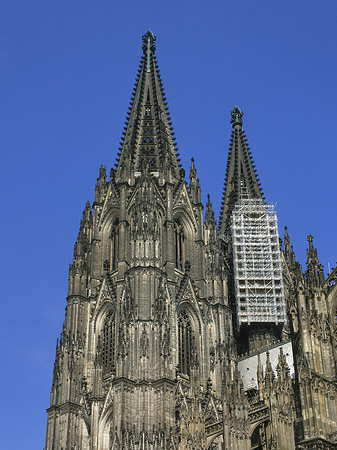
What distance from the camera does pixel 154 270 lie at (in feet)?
155

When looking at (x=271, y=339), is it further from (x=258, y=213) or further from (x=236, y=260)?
(x=258, y=213)

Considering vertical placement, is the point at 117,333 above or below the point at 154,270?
below

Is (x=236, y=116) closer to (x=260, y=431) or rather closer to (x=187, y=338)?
(x=187, y=338)

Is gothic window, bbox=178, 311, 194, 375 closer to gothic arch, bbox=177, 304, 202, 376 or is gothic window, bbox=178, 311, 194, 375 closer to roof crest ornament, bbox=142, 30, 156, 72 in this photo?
gothic arch, bbox=177, 304, 202, 376

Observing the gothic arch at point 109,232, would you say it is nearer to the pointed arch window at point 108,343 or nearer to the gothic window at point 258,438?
the pointed arch window at point 108,343

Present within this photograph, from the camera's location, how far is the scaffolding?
54.9 m

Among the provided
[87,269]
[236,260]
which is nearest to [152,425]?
[87,269]

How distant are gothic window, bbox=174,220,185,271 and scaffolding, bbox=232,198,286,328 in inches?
229

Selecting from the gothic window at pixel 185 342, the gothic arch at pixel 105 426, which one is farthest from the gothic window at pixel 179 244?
the gothic arch at pixel 105 426

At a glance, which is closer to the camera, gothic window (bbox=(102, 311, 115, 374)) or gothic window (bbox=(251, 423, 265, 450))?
gothic window (bbox=(251, 423, 265, 450))

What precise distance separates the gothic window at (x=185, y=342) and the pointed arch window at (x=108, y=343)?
4057 mm

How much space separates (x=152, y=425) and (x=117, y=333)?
6829 mm

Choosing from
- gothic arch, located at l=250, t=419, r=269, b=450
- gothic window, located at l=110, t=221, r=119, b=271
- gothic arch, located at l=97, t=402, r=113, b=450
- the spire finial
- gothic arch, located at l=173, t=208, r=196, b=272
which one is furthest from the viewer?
the spire finial

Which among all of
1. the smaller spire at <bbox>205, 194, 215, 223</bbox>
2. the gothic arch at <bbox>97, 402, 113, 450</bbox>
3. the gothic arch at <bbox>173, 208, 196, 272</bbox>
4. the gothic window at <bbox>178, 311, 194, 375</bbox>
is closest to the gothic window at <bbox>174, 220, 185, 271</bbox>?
the gothic arch at <bbox>173, 208, 196, 272</bbox>
